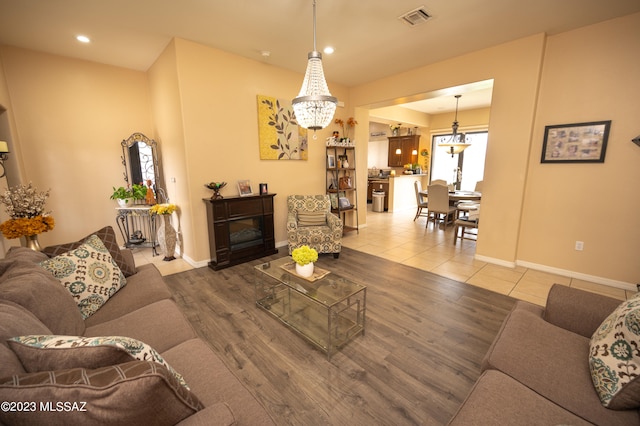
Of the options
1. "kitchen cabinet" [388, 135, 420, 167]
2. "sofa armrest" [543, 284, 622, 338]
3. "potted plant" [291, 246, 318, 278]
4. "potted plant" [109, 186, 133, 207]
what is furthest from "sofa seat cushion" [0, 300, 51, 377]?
"kitchen cabinet" [388, 135, 420, 167]

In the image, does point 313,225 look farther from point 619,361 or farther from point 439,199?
point 619,361

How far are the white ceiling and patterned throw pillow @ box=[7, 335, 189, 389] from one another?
294 centimetres

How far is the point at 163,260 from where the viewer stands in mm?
3998

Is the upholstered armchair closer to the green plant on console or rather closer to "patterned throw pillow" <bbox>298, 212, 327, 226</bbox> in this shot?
"patterned throw pillow" <bbox>298, 212, 327, 226</bbox>

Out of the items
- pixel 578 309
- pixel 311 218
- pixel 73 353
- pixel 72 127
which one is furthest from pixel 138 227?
pixel 578 309

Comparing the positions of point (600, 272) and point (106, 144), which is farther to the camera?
point (106, 144)

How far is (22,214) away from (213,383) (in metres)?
2.66

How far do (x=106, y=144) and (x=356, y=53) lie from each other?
4.10 m

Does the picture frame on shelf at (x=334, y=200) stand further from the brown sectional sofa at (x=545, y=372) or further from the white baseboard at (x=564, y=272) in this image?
the brown sectional sofa at (x=545, y=372)

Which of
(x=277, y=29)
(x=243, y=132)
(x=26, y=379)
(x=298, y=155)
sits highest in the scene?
(x=277, y=29)

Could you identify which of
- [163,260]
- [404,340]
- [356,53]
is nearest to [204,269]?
[163,260]

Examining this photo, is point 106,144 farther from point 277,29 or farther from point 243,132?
point 277,29

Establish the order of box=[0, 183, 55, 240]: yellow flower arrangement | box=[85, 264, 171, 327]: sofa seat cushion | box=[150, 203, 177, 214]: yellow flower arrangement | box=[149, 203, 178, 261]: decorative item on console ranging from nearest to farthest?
box=[85, 264, 171, 327]: sofa seat cushion < box=[0, 183, 55, 240]: yellow flower arrangement < box=[150, 203, 177, 214]: yellow flower arrangement < box=[149, 203, 178, 261]: decorative item on console

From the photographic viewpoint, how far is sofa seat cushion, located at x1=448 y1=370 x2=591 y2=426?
1.00m
